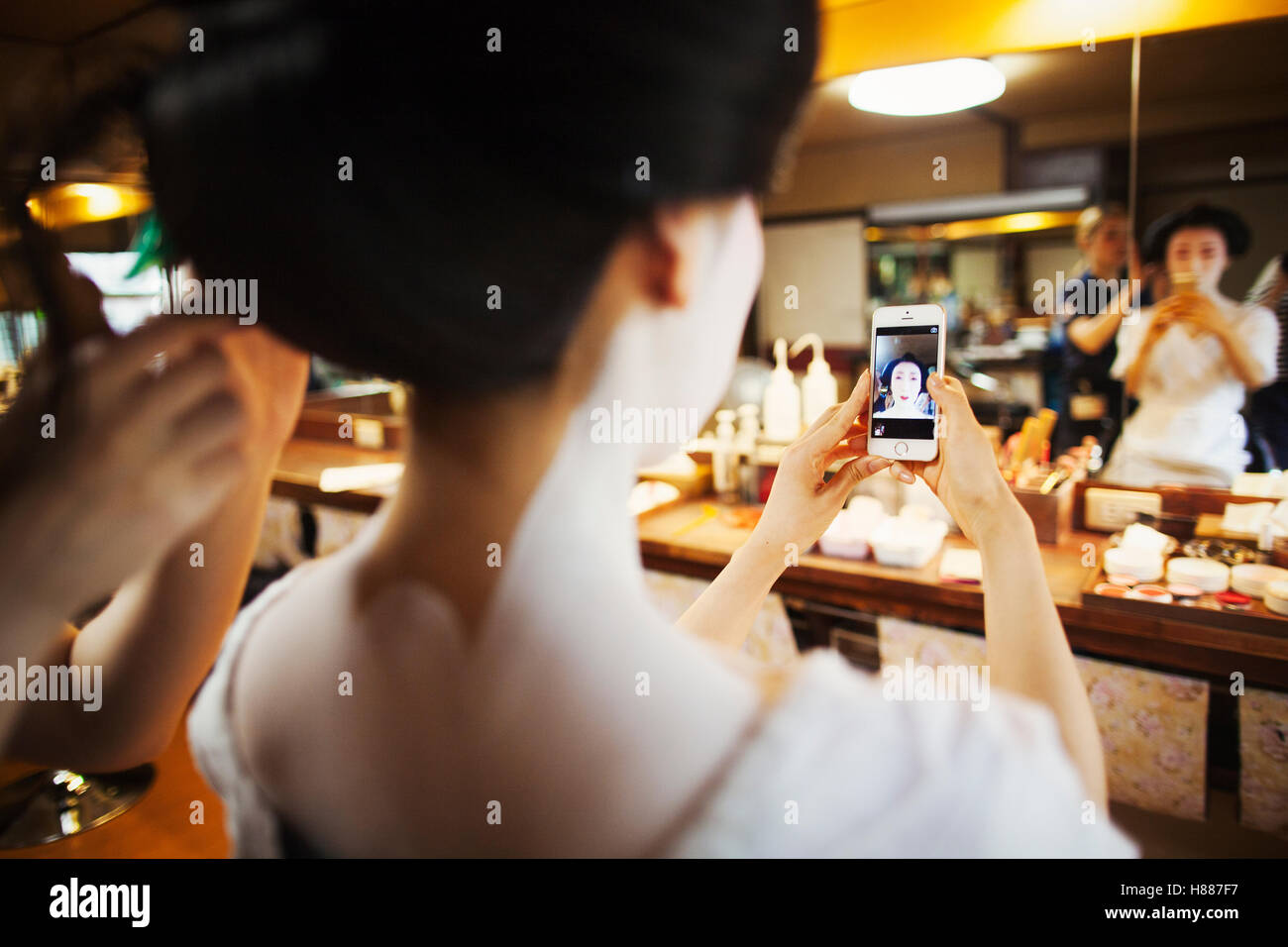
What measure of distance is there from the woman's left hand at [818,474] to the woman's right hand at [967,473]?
0.24 ft

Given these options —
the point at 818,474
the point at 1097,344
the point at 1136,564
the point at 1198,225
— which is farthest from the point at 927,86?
the point at 818,474

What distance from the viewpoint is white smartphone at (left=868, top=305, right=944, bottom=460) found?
3.07 feet

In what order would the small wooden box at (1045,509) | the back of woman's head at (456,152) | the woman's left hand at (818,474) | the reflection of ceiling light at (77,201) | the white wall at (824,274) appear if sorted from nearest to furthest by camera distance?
the back of woman's head at (456,152) → the reflection of ceiling light at (77,201) → the woman's left hand at (818,474) → the small wooden box at (1045,509) → the white wall at (824,274)

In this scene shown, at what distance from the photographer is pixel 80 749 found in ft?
3.34

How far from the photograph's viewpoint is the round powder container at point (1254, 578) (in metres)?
1.43

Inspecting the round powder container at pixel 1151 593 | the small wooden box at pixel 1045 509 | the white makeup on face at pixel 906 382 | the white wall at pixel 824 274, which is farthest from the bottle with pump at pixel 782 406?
the white wall at pixel 824 274

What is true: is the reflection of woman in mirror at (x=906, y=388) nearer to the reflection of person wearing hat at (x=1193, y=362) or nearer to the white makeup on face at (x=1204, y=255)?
the reflection of person wearing hat at (x=1193, y=362)

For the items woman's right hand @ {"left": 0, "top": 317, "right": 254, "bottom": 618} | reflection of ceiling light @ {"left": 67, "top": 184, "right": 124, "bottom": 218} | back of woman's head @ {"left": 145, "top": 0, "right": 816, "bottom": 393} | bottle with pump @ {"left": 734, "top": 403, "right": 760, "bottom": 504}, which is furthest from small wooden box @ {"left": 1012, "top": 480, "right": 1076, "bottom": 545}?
reflection of ceiling light @ {"left": 67, "top": 184, "right": 124, "bottom": 218}

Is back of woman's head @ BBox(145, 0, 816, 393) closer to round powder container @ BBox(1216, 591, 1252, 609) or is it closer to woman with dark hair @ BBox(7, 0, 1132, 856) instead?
woman with dark hair @ BBox(7, 0, 1132, 856)

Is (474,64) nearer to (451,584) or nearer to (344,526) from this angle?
(451,584)

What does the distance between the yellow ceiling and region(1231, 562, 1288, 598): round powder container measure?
151 centimetres

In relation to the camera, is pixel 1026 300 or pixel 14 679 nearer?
pixel 14 679
